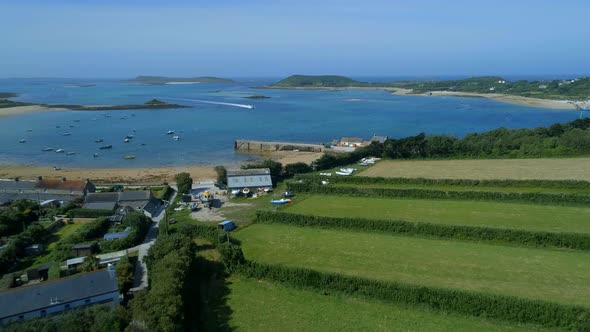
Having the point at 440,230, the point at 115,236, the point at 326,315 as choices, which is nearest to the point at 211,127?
the point at 115,236

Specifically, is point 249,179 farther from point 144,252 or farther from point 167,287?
point 167,287

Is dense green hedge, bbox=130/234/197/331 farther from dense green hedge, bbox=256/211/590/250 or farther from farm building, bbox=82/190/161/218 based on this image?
farm building, bbox=82/190/161/218

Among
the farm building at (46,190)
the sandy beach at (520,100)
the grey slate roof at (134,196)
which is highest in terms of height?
the sandy beach at (520,100)

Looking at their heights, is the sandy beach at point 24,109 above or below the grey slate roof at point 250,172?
above

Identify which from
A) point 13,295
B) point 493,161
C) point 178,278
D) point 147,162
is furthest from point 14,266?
point 493,161

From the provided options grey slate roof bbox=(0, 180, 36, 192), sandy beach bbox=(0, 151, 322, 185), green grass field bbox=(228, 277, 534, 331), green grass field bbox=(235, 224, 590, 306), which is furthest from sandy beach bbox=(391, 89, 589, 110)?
grey slate roof bbox=(0, 180, 36, 192)

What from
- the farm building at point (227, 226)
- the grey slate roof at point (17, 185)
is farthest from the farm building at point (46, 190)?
the farm building at point (227, 226)

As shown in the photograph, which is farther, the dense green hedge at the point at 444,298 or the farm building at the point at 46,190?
the farm building at the point at 46,190

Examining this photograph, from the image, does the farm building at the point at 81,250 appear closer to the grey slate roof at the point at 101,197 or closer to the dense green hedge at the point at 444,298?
the grey slate roof at the point at 101,197
